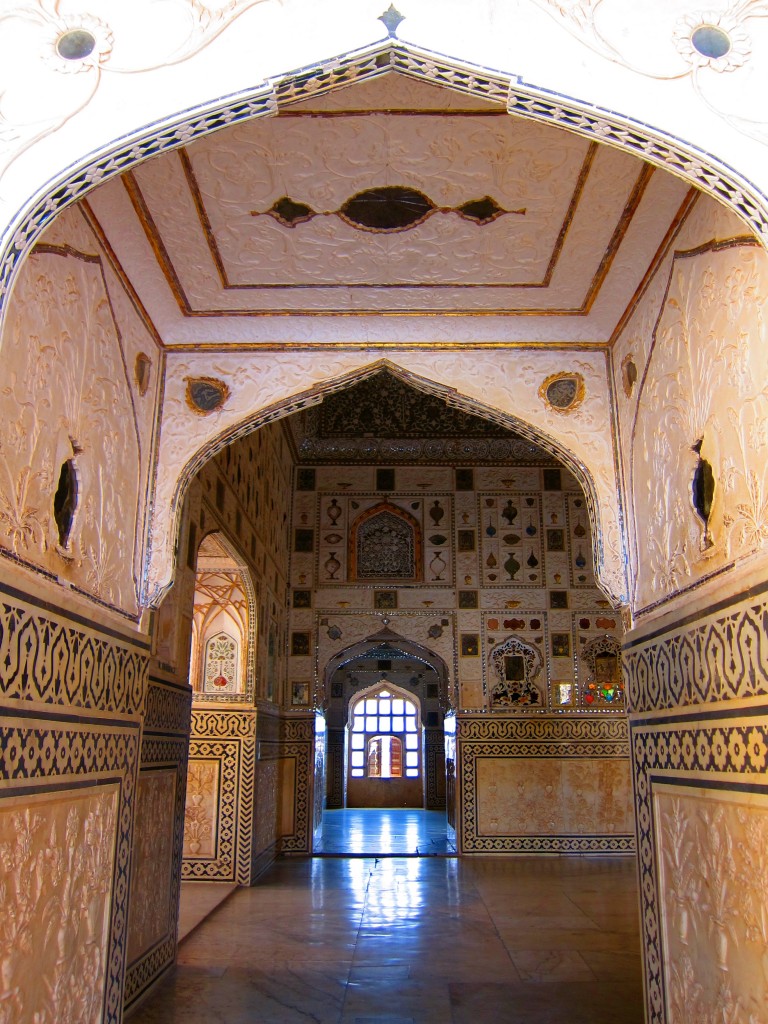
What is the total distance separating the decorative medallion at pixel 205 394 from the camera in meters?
3.97

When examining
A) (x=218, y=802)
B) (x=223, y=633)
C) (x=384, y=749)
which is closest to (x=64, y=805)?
(x=218, y=802)

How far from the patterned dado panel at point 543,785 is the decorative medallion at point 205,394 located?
6.02 meters

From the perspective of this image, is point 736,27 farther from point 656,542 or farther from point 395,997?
point 395,997

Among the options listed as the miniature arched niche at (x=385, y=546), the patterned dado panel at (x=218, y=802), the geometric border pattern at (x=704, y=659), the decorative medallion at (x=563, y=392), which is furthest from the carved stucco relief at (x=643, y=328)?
the miniature arched niche at (x=385, y=546)

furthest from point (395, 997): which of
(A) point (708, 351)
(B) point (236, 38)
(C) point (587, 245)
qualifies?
(B) point (236, 38)

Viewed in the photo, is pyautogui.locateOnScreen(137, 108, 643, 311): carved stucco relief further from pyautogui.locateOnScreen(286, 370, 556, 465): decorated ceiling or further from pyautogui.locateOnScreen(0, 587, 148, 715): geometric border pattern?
pyautogui.locateOnScreen(286, 370, 556, 465): decorated ceiling

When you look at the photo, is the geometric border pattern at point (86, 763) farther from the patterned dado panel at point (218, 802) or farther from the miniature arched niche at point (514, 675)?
the miniature arched niche at point (514, 675)

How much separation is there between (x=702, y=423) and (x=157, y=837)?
3.33 m

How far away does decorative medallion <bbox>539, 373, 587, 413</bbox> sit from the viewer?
3.99 meters

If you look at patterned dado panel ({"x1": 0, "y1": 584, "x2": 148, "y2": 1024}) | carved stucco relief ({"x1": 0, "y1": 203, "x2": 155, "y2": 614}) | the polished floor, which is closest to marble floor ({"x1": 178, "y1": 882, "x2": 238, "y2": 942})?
patterned dado panel ({"x1": 0, "y1": 584, "x2": 148, "y2": 1024})

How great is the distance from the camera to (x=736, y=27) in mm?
2129

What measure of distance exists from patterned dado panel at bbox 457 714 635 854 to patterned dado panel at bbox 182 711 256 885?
284cm

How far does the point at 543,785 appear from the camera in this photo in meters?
8.95

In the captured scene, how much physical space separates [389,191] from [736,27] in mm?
1347
